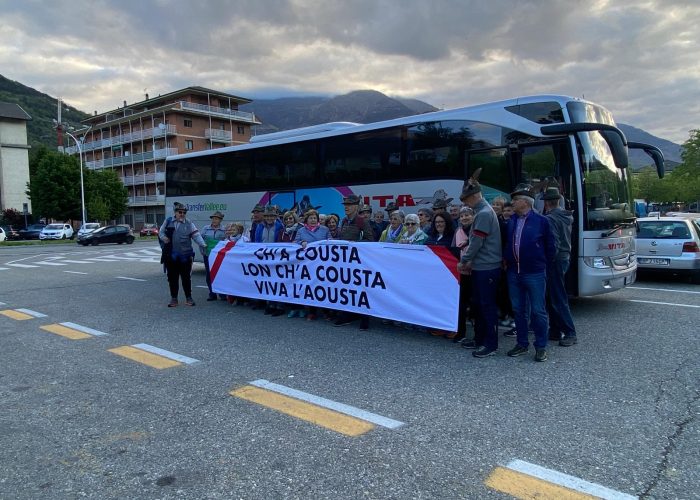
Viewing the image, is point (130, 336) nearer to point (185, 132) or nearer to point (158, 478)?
point (158, 478)

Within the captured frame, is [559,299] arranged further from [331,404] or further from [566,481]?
[566,481]

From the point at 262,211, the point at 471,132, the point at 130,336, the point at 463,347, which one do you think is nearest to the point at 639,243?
the point at 471,132

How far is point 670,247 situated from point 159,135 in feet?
223

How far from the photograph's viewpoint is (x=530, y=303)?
5746 millimetres

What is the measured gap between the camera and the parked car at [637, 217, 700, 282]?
436 inches

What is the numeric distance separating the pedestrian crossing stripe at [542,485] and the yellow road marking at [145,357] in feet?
12.6

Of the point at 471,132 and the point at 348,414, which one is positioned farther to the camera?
the point at 471,132

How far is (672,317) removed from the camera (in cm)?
776

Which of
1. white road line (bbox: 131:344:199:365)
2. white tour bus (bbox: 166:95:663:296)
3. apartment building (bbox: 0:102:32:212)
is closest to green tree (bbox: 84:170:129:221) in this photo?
apartment building (bbox: 0:102:32:212)

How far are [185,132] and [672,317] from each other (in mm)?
69937

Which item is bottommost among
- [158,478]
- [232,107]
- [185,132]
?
[158,478]

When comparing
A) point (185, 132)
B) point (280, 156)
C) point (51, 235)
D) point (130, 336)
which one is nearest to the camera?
point (130, 336)

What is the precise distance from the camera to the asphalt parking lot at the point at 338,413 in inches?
125

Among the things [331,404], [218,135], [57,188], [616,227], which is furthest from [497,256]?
[218,135]
